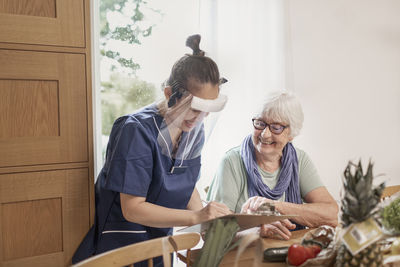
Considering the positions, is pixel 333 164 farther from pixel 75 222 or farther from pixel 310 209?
pixel 75 222

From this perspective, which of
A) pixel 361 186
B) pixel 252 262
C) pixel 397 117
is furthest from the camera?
pixel 397 117

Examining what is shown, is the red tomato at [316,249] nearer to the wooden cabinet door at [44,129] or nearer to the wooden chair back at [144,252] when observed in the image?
the wooden chair back at [144,252]

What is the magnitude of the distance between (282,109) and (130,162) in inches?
31.1

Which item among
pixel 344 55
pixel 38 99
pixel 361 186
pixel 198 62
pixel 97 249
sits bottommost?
pixel 97 249

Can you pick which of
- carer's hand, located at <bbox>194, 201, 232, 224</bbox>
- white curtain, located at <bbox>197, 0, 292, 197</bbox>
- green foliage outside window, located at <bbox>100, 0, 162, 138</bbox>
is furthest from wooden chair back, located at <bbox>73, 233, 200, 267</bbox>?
green foliage outside window, located at <bbox>100, 0, 162, 138</bbox>

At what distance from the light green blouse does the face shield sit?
29 cm

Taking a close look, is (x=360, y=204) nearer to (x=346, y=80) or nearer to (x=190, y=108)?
(x=190, y=108)

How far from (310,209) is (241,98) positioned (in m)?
0.84

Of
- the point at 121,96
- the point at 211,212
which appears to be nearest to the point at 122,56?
the point at 121,96

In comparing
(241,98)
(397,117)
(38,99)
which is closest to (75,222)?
(38,99)

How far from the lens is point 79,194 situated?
1.59 m

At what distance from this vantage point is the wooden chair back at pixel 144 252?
1.08 m

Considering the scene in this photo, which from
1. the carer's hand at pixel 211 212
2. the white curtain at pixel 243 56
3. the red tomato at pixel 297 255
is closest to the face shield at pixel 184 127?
the carer's hand at pixel 211 212

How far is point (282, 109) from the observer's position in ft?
6.31
